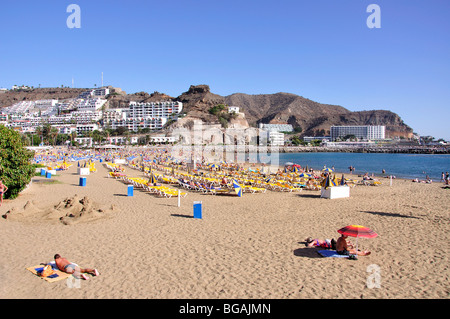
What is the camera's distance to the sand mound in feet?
25.9

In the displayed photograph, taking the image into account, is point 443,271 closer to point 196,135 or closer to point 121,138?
point 196,135

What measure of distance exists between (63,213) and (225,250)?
15.8ft

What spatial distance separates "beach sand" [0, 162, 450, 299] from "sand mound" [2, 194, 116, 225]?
0.04m

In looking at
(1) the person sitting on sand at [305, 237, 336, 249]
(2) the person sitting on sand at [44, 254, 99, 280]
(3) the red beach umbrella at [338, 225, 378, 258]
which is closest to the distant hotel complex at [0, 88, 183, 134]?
(1) the person sitting on sand at [305, 237, 336, 249]

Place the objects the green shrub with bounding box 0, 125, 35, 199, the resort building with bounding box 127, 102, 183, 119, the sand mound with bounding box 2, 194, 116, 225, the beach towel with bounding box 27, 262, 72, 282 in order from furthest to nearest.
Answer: the resort building with bounding box 127, 102, 183, 119 < the green shrub with bounding box 0, 125, 35, 199 < the sand mound with bounding box 2, 194, 116, 225 < the beach towel with bounding box 27, 262, 72, 282

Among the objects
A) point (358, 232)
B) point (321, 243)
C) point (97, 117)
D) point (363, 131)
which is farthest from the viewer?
point (363, 131)

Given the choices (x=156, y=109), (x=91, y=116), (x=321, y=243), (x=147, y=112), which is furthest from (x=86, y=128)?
(x=321, y=243)

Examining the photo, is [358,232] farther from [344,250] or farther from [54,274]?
[54,274]

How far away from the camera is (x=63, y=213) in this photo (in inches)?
323

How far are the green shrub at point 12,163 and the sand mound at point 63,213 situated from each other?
82.2 inches

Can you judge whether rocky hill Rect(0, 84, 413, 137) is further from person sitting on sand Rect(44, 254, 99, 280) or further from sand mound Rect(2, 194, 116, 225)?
person sitting on sand Rect(44, 254, 99, 280)

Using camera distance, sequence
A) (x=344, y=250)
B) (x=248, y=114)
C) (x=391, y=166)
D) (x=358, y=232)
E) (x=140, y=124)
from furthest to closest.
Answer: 1. (x=248, y=114)
2. (x=140, y=124)
3. (x=391, y=166)
4. (x=344, y=250)
5. (x=358, y=232)

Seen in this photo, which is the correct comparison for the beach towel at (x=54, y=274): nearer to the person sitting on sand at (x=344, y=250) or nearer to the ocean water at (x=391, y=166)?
the person sitting on sand at (x=344, y=250)
